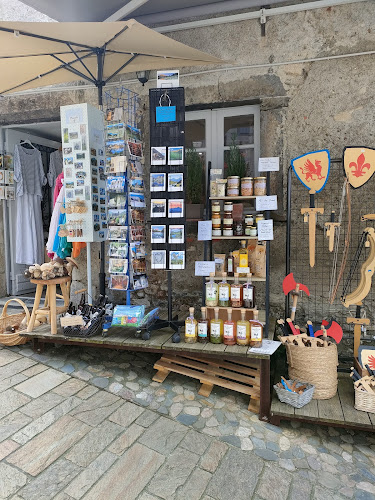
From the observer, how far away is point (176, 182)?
342cm

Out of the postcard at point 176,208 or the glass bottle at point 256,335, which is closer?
the glass bottle at point 256,335

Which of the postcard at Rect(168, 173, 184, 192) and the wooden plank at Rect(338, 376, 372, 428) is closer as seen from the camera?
the wooden plank at Rect(338, 376, 372, 428)

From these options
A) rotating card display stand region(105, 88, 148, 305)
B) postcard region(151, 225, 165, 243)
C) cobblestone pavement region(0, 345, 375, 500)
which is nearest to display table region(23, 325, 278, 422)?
cobblestone pavement region(0, 345, 375, 500)

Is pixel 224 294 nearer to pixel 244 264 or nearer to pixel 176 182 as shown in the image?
pixel 244 264

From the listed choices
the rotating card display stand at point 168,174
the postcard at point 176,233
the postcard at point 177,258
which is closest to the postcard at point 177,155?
the rotating card display stand at point 168,174

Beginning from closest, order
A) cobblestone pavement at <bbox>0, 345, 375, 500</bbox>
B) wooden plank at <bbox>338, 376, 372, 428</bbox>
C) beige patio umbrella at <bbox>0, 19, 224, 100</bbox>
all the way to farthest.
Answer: cobblestone pavement at <bbox>0, 345, 375, 500</bbox> → wooden plank at <bbox>338, 376, 372, 428</bbox> → beige patio umbrella at <bbox>0, 19, 224, 100</bbox>

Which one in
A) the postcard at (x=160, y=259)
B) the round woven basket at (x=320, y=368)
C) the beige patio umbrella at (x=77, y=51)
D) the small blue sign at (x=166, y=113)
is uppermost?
the beige patio umbrella at (x=77, y=51)

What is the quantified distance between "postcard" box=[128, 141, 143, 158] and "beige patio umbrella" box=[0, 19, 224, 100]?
82 cm

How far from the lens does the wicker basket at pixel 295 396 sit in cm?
289

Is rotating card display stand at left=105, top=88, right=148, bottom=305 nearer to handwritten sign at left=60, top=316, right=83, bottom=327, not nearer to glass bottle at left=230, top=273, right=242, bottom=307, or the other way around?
handwritten sign at left=60, top=316, right=83, bottom=327

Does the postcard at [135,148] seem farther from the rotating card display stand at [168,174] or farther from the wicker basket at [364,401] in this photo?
the wicker basket at [364,401]

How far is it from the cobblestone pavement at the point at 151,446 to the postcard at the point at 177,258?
110 cm

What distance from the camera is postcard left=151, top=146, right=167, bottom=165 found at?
135 inches

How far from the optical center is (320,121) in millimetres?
4016
